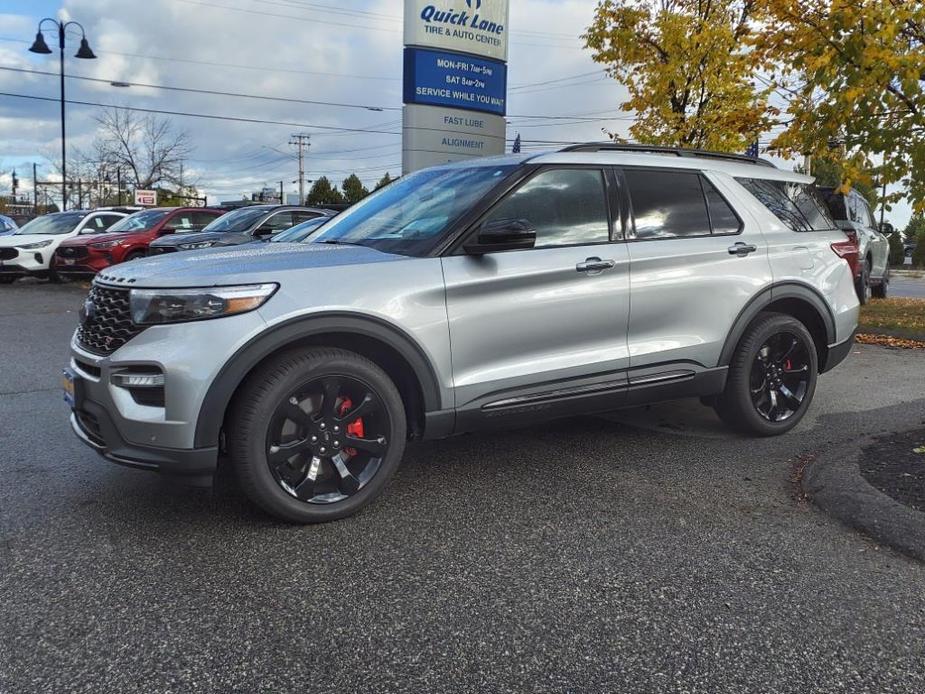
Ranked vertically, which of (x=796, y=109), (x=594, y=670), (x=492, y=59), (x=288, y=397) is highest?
(x=492, y=59)

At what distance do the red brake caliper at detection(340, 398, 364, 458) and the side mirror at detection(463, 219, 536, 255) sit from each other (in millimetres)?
941

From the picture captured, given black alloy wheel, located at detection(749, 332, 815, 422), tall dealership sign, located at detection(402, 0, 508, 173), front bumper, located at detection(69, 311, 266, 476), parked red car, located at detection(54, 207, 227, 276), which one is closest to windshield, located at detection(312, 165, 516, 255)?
front bumper, located at detection(69, 311, 266, 476)

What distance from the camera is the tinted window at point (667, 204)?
14.8 feet

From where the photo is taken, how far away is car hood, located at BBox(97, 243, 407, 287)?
132 inches

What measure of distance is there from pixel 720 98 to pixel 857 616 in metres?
13.2

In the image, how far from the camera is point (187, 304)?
3277 millimetres

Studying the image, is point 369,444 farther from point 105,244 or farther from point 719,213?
point 105,244

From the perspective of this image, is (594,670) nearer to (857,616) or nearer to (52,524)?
(857,616)

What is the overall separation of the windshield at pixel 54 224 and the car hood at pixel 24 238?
0.24 meters

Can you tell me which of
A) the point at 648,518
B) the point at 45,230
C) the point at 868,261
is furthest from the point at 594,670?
the point at 45,230

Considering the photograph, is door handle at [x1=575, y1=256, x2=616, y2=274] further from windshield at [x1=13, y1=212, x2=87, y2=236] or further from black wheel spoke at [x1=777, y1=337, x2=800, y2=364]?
windshield at [x1=13, y1=212, x2=87, y2=236]

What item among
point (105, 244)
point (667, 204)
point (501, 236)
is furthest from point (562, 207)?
point (105, 244)

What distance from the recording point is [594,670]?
2436 mm

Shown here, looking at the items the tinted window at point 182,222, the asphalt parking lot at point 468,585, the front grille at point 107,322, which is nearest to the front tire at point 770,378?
the asphalt parking lot at point 468,585
